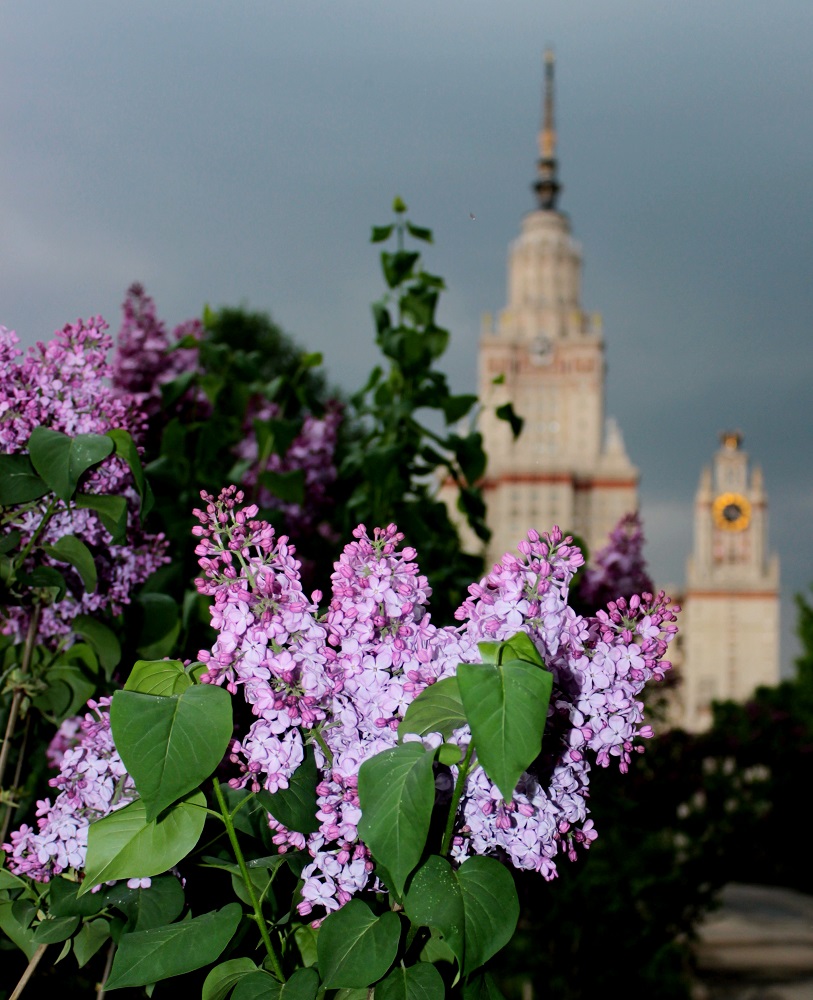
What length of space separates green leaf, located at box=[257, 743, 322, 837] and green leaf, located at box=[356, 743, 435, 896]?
94 mm

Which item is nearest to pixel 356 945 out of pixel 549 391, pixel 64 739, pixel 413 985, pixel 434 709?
pixel 413 985

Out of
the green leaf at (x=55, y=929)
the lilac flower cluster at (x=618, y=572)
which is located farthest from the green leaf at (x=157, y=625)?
the lilac flower cluster at (x=618, y=572)

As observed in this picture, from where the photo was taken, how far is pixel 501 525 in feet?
182

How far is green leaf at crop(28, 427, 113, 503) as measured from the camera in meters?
1.04

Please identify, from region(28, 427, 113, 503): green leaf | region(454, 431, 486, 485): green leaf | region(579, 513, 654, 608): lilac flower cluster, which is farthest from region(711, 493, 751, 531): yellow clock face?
region(28, 427, 113, 503): green leaf

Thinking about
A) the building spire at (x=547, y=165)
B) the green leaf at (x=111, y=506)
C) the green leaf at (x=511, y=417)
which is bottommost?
the green leaf at (x=111, y=506)

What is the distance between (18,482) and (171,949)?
0.54m

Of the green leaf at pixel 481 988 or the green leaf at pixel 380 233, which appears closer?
the green leaf at pixel 481 988

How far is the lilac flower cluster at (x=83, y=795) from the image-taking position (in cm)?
97

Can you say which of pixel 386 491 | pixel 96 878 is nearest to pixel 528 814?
pixel 96 878

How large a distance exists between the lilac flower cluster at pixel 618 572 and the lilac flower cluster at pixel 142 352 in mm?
986

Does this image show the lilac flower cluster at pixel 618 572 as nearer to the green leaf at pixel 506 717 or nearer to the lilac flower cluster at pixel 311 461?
the lilac flower cluster at pixel 311 461

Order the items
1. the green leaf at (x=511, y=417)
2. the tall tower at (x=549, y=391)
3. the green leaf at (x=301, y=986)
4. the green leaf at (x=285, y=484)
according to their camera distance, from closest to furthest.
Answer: the green leaf at (x=301, y=986) → the green leaf at (x=285, y=484) → the green leaf at (x=511, y=417) → the tall tower at (x=549, y=391)

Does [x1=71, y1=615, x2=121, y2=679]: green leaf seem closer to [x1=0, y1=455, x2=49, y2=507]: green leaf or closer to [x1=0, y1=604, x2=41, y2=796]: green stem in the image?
[x1=0, y1=604, x2=41, y2=796]: green stem
